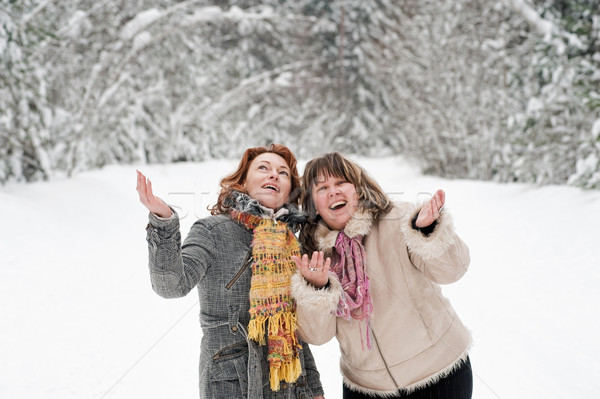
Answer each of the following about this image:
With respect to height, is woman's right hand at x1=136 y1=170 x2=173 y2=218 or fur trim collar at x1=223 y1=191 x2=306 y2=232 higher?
woman's right hand at x1=136 y1=170 x2=173 y2=218

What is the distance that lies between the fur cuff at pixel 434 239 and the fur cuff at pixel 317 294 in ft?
0.94

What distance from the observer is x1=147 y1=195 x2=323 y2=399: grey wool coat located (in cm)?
130

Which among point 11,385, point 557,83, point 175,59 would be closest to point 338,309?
point 11,385

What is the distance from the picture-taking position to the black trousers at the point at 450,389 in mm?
1458

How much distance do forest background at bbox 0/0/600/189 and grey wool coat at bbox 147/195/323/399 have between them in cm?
159

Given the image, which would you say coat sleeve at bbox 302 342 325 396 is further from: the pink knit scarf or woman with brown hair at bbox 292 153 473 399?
the pink knit scarf

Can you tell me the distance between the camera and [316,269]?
1.41 m

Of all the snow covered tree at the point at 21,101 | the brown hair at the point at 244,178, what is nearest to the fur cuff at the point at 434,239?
the brown hair at the point at 244,178

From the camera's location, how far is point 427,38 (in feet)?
37.3

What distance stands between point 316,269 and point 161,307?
2.48 m

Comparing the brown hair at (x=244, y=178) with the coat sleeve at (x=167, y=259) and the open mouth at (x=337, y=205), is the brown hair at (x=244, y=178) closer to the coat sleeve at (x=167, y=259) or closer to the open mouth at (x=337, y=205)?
the open mouth at (x=337, y=205)

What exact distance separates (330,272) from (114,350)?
195cm

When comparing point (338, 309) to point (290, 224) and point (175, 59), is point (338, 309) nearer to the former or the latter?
point (290, 224)

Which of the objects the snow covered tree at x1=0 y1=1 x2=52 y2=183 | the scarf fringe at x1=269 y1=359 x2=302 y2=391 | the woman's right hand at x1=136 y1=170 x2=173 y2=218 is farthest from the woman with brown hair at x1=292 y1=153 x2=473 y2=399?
the snow covered tree at x1=0 y1=1 x2=52 y2=183
